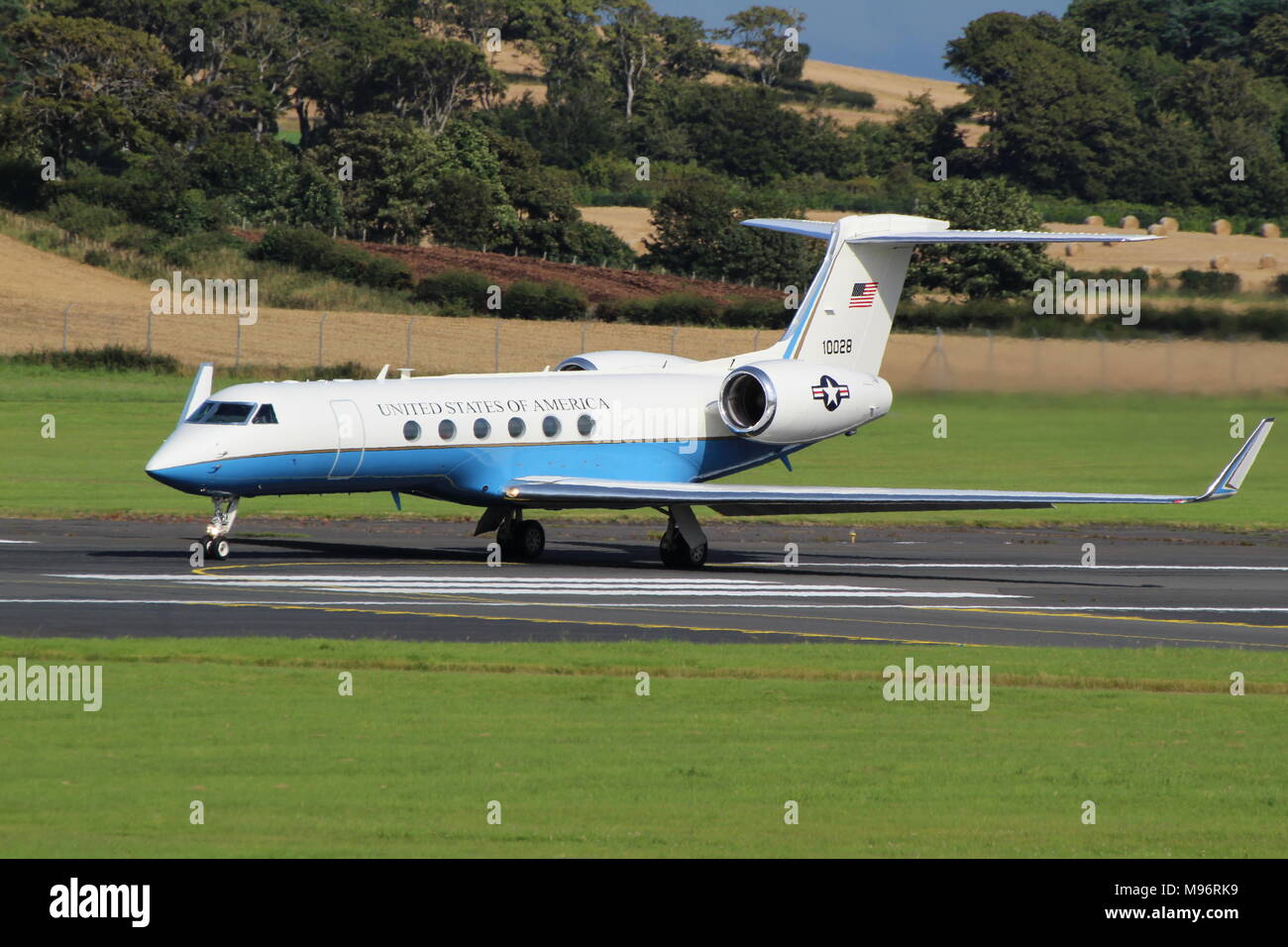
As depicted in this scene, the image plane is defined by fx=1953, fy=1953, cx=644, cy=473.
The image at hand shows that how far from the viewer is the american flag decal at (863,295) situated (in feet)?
121

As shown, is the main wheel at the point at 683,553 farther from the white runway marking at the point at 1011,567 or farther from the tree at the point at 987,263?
the tree at the point at 987,263

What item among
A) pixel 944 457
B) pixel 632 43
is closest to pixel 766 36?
pixel 632 43

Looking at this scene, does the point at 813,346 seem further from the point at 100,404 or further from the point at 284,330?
the point at 284,330

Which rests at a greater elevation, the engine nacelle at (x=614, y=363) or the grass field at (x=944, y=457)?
the engine nacelle at (x=614, y=363)

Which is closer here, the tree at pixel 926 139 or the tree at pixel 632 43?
the tree at pixel 926 139

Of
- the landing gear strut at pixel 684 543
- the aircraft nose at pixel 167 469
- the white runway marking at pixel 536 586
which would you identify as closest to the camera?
the white runway marking at pixel 536 586

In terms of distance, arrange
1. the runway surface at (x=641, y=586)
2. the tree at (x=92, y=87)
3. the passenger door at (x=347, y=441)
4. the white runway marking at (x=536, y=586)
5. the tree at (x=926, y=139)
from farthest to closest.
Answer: the tree at (x=926, y=139)
the tree at (x=92, y=87)
the passenger door at (x=347, y=441)
the white runway marking at (x=536, y=586)
the runway surface at (x=641, y=586)

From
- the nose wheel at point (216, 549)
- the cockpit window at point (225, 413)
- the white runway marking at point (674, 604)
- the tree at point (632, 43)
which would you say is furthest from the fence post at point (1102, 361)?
A: the tree at point (632, 43)

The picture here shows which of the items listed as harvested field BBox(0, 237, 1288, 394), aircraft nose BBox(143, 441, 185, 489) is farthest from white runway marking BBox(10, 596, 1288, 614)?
harvested field BBox(0, 237, 1288, 394)

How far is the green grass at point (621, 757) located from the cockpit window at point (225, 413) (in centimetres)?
874

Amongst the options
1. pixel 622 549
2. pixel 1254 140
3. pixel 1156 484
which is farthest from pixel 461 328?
pixel 1254 140

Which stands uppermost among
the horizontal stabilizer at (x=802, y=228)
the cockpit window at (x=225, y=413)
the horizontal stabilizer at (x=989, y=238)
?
the horizontal stabilizer at (x=802, y=228)

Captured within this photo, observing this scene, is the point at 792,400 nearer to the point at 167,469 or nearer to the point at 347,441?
the point at 347,441

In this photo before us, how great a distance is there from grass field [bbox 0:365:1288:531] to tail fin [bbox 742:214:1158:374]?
24.1 ft
